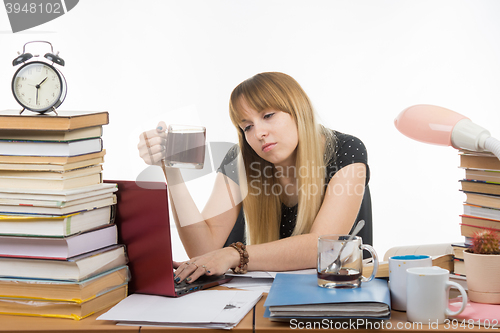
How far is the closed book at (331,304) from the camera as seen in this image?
72cm

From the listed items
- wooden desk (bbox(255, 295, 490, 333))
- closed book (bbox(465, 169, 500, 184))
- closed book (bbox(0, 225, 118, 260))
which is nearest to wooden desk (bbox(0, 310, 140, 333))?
closed book (bbox(0, 225, 118, 260))

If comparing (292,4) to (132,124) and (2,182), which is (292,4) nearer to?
(132,124)

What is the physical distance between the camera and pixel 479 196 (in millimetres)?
931

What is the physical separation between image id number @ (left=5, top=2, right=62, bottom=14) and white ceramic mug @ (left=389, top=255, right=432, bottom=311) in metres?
3.15

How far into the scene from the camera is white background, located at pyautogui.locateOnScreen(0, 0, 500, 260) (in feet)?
10.4

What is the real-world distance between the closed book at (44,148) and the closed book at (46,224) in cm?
12

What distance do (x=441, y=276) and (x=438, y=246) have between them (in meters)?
0.77

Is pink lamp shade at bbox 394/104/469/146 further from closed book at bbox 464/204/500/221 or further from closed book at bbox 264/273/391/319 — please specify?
closed book at bbox 264/273/391/319

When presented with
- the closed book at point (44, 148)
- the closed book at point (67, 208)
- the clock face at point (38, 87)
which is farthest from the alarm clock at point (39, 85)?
the closed book at point (67, 208)

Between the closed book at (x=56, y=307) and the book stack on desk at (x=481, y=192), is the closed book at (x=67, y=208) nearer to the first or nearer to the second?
the closed book at (x=56, y=307)

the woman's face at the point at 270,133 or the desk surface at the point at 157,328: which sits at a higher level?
the woman's face at the point at 270,133

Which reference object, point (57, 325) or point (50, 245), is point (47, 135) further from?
point (57, 325)

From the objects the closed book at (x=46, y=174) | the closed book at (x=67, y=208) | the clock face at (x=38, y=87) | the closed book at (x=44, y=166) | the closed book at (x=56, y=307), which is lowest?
the closed book at (x=56, y=307)

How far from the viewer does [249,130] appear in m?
1.56
